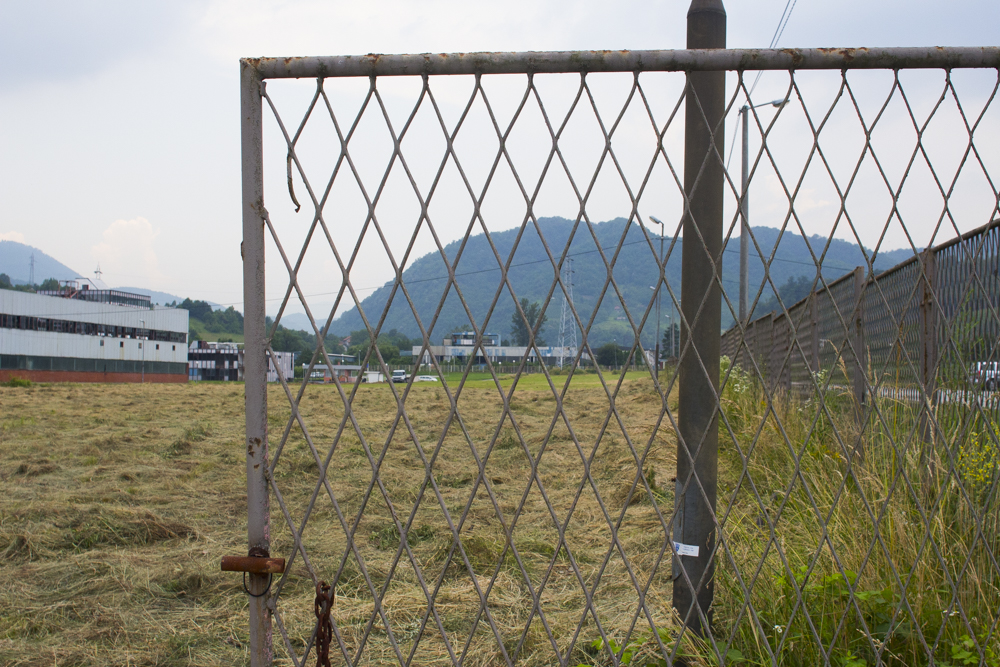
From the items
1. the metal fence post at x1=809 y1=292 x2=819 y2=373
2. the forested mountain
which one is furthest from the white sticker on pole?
the metal fence post at x1=809 y1=292 x2=819 y2=373

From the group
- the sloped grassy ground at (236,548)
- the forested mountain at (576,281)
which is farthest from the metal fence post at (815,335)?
the sloped grassy ground at (236,548)

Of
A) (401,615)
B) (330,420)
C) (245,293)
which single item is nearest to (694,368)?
(245,293)

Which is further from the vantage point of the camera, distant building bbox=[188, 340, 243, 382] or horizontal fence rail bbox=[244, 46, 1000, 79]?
distant building bbox=[188, 340, 243, 382]

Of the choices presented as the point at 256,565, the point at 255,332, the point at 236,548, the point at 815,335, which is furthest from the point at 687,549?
the point at 815,335

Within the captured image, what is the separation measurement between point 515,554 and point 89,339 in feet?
146

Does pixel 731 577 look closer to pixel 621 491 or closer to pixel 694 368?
pixel 694 368

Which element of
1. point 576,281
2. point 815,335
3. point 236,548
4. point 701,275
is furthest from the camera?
point 576,281

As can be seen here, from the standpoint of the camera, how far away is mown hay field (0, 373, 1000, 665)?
1.64 m

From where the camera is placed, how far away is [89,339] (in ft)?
124

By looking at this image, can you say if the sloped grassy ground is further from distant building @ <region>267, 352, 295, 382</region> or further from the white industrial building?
the white industrial building

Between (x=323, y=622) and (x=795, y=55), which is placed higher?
(x=795, y=55)

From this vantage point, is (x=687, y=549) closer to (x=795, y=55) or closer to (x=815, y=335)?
(x=795, y=55)

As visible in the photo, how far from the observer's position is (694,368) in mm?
1915

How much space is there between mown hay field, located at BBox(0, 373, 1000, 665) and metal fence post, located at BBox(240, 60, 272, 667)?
0.08 meters
